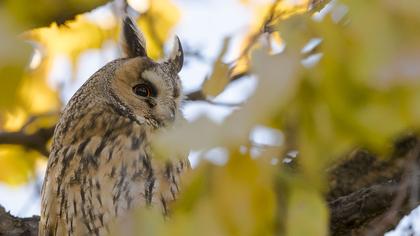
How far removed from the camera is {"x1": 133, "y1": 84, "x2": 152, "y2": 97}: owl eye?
2535 mm

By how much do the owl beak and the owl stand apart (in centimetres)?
1

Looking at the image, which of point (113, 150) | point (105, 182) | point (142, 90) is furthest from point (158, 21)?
point (105, 182)

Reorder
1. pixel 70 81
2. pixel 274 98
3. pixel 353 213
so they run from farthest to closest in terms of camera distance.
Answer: pixel 70 81 < pixel 353 213 < pixel 274 98

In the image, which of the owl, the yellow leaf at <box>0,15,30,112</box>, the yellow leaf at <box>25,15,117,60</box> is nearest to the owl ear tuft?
the owl

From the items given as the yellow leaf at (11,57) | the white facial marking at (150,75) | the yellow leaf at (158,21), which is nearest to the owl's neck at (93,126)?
the white facial marking at (150,75)

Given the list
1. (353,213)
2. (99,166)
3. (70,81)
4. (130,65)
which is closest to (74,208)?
(99,166)

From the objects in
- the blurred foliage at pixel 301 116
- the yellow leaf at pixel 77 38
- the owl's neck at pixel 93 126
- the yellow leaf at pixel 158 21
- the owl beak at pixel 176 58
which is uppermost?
the yellow leaf at pixel 77 38

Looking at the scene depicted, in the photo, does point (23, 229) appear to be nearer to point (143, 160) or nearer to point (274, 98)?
point (143, 160)

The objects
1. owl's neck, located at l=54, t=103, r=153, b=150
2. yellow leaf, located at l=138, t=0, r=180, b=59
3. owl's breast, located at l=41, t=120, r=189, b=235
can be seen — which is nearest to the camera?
owl's breast, located at l=41, t=120, r=189, b=235

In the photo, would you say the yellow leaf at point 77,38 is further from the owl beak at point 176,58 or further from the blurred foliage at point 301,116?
the blurred foliage at point 301,116

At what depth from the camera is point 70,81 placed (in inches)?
127

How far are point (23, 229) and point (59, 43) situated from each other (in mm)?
1070

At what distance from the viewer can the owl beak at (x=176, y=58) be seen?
107 inches

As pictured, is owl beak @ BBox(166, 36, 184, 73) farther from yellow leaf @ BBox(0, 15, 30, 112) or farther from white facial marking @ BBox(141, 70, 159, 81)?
yellow leaf @ BBox(0, 15, 30, 112)
